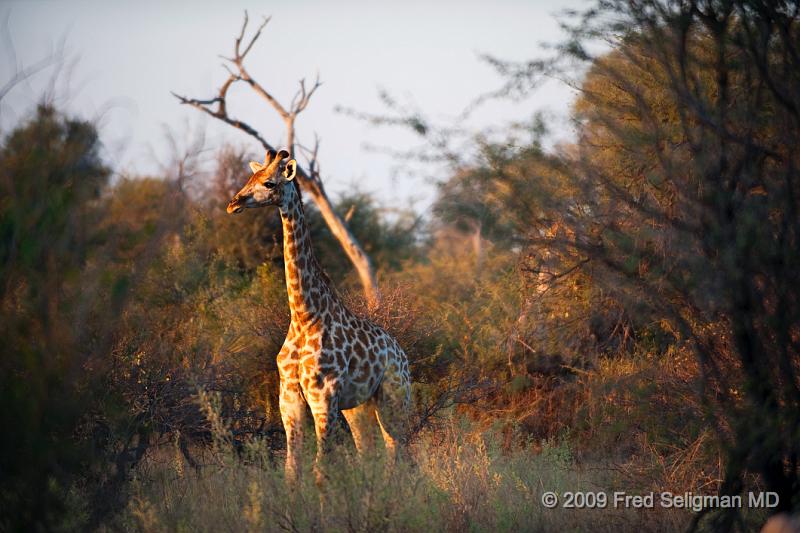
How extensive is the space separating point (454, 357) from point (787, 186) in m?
Result: 5.88

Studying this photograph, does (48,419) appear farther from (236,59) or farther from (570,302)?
(236,59)

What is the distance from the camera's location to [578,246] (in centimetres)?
498

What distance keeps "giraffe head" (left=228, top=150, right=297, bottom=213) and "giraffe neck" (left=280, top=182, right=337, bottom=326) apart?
0.31ft

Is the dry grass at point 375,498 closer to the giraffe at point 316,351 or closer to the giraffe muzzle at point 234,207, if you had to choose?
the giraffe at point 316,351

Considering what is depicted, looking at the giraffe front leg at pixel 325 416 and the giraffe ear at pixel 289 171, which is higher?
the giraffe ear at pixel 289 171

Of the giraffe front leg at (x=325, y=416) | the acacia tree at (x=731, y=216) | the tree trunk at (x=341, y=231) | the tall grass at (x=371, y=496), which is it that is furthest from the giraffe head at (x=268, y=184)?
the tree trunk at (x=341, y=231)

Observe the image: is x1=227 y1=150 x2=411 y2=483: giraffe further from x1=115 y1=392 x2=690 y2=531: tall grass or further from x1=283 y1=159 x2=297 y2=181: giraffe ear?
x1=115 y1=392 x2=690 y2=531: tall grass

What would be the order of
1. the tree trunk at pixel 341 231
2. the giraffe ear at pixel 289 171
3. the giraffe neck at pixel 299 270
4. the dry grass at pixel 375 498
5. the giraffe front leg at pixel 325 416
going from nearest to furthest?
the dry grass at pixel 375 498
the giraffe front leg at pixel 325 416
the giraffe ear at pixel 289 171
the giraffe neck at pixel 299 270
the tree trunk at pixel 341 231

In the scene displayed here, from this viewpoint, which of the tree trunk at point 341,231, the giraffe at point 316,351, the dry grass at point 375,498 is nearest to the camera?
the dry grass at point 375,498

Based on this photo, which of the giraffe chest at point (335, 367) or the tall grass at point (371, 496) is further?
the giraffe chest at point (335, 367)

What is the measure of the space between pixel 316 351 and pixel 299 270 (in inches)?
27.4

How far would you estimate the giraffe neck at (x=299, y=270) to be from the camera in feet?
23.9

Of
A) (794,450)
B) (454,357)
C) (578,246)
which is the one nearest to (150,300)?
(454,357)

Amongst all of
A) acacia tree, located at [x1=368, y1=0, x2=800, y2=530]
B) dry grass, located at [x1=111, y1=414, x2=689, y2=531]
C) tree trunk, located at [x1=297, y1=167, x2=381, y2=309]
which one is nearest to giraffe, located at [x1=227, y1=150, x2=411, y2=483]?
dry grass, located at [x1=111, y1=414, x2=689, y2=531]
